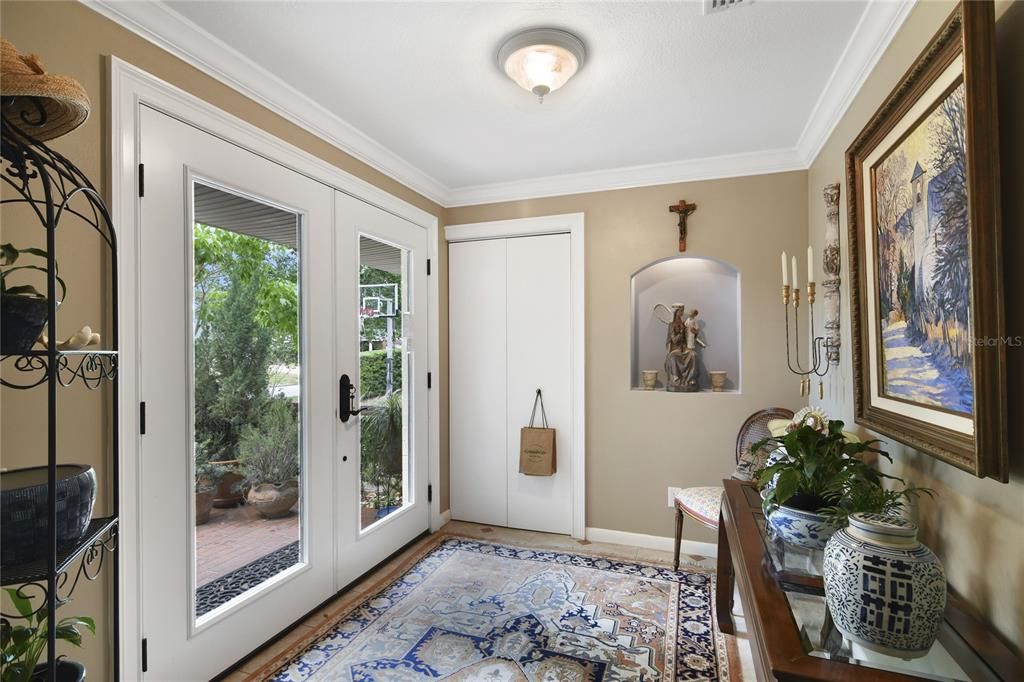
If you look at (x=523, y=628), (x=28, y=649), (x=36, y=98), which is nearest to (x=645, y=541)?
(x=523, y=628)

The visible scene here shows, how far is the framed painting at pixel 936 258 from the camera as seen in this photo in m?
1.03

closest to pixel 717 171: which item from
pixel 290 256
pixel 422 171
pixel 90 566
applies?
pixel 422 171

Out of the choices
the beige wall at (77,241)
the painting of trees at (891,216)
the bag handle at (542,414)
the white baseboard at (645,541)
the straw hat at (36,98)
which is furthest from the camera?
the bag handle at (542,414)

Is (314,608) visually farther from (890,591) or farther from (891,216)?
(891,216)

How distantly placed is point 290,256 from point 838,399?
2.58 m

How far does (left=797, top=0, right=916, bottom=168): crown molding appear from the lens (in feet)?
5.29

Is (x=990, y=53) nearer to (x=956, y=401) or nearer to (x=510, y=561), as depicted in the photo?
(x=956, y=401)

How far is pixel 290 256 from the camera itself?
2.29 m

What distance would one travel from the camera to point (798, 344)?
9.58 feet

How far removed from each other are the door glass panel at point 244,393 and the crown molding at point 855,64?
2.36 meters

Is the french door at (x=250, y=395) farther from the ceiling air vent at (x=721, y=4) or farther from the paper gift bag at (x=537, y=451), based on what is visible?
the ceiling air vent at (x=721, y=4)

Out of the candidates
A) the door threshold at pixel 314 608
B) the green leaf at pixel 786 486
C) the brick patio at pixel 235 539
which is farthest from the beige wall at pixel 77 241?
the green leaf at pixel 786 486

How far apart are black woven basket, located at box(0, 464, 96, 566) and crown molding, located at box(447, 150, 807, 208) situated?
2873 millimetres

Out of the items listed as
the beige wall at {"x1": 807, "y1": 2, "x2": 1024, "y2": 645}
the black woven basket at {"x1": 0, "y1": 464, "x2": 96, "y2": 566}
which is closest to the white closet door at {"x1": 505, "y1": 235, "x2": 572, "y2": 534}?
the beige wall at {"x1": 807, "y1": 2, "x2": 1024, "y2": 645}
